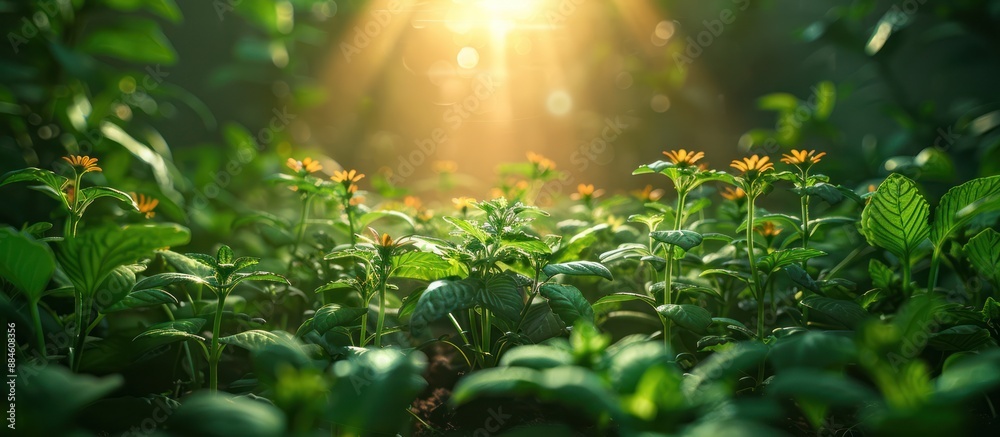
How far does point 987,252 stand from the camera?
3.08 ft

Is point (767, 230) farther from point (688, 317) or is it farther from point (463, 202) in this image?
point (463, 202)

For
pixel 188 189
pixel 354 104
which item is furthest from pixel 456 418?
pixel 354 104

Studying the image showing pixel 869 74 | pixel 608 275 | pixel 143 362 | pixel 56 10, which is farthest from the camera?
pixel 869 74

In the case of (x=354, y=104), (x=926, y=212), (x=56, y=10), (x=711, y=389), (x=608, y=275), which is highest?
(x=354, y=104)

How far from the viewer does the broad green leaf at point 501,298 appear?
2.83ft

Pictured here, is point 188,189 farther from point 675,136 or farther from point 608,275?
point 675,136

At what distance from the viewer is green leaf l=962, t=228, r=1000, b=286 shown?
928mm

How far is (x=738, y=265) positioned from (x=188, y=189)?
175 centimetres

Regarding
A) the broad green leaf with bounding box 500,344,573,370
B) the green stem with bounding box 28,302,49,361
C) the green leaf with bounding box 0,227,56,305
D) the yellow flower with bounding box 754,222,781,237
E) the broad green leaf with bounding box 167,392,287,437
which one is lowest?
the green stem with bounding box 28,302,49,361

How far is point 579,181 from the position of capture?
10.7ft

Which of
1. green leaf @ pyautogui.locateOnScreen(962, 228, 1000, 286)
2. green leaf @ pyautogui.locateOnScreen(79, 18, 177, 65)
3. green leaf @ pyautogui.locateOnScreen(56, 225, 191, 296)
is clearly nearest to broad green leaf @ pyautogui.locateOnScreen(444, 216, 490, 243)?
green leaf @ pyautogui.locateOnScreen(56, 225, 191, 296)

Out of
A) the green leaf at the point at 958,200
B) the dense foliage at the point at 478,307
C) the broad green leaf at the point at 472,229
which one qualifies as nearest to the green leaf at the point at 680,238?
the dense foliage at the point at 478,307

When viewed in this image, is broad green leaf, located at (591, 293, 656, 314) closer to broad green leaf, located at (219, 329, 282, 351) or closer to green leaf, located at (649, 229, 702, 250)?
green leaf, located at (649, 229, 702, 250)

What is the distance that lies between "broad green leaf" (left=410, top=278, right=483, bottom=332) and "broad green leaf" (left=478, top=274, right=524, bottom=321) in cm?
1
